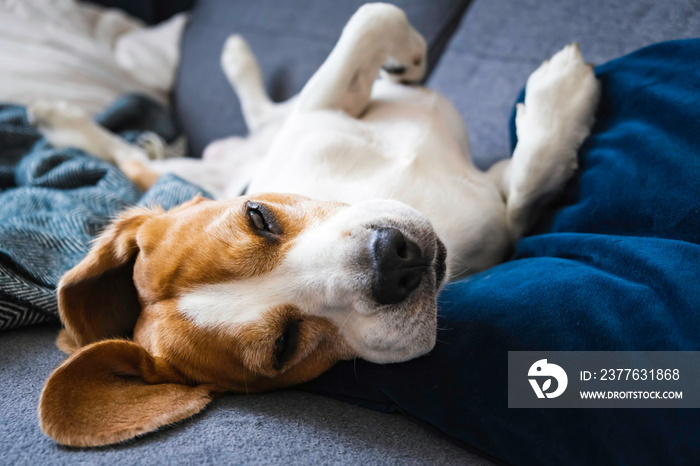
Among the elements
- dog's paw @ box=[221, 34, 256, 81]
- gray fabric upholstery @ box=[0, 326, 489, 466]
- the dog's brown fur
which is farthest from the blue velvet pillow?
dog's paw @ box=[221, 34, 256, 81]

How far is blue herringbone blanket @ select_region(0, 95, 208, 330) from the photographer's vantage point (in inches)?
64.1

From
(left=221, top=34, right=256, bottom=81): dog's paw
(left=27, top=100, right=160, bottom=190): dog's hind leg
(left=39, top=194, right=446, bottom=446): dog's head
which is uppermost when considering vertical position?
(left=39, top=194, right=446, bottom=446): dog's head

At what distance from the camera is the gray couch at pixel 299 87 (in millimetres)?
Result: 1124

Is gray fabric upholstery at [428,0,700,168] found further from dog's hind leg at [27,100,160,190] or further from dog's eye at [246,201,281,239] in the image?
dog's hind leg at [27,100,160,190]

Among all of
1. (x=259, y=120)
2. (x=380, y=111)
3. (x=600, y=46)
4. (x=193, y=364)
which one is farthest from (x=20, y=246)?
(x=600, y=46)

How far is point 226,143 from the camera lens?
3.11 meters

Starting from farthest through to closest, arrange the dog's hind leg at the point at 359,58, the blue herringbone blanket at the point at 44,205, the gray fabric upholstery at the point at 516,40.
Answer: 1. the dog's hind leg at the point at 359,58
2. the gray fabric upholstery at the point at 516,40
3. the blue herringbone blanket at the point at 44,205

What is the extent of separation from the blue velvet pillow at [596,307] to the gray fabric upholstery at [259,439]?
49mm

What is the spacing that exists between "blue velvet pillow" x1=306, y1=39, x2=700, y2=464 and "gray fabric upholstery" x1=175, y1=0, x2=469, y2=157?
141 centimetres

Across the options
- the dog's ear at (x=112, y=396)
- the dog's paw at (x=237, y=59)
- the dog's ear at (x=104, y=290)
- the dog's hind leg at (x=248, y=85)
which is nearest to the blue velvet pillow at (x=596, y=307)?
the dog's ear at (x=112, y=396)

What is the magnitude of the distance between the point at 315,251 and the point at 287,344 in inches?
9.7

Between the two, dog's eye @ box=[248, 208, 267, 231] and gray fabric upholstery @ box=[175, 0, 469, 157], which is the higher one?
dog's eye @ box=[248, 208, 267, 231]

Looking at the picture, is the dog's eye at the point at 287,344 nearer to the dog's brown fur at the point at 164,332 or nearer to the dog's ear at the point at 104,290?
the dog's brown fur at the point at 164,332

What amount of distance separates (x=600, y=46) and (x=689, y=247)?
1176 mm
